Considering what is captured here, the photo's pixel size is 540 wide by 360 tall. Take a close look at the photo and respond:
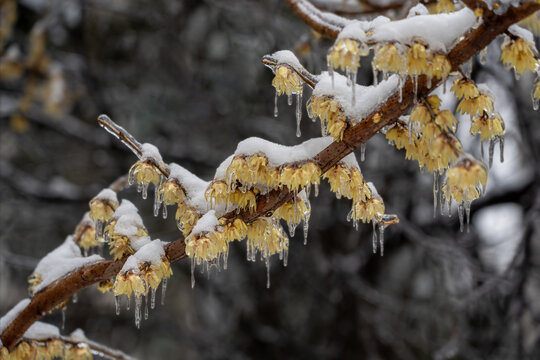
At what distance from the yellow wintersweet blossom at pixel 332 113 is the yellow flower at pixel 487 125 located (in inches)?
16.4

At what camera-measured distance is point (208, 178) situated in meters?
6.29

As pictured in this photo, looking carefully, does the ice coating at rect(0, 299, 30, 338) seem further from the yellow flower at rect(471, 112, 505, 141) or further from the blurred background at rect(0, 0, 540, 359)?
the blurred background at rect(0, 0, 540, 359)

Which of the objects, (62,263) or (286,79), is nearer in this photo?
(286,79)

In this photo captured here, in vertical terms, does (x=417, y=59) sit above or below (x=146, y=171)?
above

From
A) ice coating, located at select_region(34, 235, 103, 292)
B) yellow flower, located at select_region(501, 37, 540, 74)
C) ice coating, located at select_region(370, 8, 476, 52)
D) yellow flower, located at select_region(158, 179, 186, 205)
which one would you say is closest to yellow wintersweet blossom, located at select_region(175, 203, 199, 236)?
yellow flower, located at select_region(158, 179, 186, 205)

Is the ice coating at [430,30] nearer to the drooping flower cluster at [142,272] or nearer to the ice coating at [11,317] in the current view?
the drooping flower cluster at [142,272]

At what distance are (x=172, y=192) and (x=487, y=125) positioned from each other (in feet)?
3.45

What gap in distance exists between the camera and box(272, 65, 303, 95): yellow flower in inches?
60.9

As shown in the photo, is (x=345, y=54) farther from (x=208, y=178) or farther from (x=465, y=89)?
(x=208, y=178)

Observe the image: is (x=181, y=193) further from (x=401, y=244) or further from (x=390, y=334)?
(x=401, y=244)

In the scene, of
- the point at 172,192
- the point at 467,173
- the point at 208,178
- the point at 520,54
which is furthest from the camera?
the point at 208,178

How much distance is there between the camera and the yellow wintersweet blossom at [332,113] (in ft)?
4.99

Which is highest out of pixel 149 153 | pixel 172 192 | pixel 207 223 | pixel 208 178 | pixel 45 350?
pixel 208 178

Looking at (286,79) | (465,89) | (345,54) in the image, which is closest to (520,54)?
(465,89)
